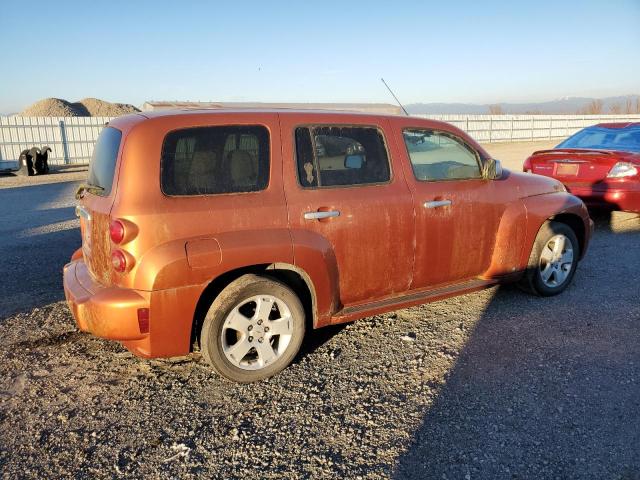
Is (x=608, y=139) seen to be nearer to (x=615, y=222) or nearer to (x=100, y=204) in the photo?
(x=615, y=222)

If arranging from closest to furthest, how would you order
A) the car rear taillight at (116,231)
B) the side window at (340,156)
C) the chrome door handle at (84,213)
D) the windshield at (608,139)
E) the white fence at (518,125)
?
the car rear taillight at (116,231), the chrome door handle at (84,213), the side window at (340,156), the windshield at (608,139), the white fence at (518,125)

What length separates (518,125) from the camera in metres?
32.8

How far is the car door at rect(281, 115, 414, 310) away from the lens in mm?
3670

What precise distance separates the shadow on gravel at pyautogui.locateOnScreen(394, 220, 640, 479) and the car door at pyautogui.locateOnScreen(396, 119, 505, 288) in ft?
1.99

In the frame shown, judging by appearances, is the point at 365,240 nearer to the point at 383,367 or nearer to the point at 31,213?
the point at 383,367

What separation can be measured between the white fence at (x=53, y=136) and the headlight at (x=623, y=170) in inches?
798

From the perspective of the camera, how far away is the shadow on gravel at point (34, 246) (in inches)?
209

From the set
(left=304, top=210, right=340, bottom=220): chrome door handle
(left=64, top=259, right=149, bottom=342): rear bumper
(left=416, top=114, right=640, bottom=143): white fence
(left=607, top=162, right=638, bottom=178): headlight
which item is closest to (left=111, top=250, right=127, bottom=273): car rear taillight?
(left=64, top=259, right=149, bottom=342): rear bumper

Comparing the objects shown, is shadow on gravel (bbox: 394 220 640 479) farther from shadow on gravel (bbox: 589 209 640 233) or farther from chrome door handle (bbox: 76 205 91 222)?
shadow on gravel (bbox: 589 209 640 233)

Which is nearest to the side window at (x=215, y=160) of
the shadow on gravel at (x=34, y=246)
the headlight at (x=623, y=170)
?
the shadow on gravel at (x=34, y=246)

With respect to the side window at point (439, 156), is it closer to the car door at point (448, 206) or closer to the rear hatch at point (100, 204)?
the car door at point (448, 206)

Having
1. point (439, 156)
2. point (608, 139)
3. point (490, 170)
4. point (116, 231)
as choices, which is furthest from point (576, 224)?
point (116, 231)

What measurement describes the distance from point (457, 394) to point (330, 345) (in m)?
1.16

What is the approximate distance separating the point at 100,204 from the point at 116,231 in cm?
35
